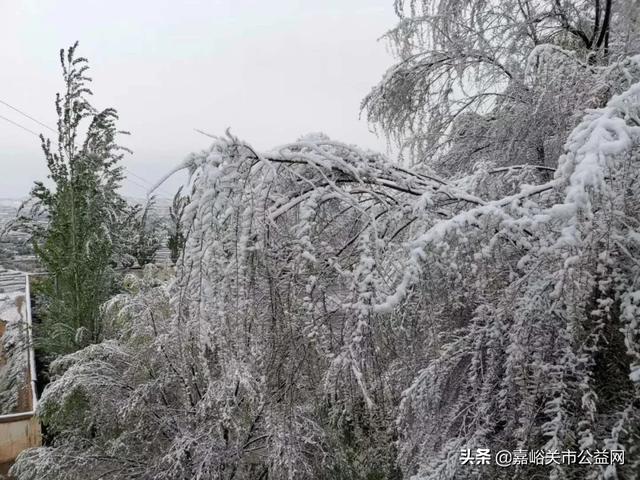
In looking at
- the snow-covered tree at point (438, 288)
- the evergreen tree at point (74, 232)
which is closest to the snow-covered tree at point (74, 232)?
the evergreen tree at point (74, 232)

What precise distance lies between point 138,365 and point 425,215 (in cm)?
327

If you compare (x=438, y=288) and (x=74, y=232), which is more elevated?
(x=74, y=232)

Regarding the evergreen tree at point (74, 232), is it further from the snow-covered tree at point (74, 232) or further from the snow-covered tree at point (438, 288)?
the snow-covered tree at point (438, 288)

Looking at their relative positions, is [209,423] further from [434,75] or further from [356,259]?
[434,75]

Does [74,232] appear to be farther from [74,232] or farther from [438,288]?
[438,288]

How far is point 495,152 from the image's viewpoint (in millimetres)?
3844

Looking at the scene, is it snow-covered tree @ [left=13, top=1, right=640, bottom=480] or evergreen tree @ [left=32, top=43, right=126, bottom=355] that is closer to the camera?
snow-covered tree @ [left=13, top=1, right=640, bottom=480]

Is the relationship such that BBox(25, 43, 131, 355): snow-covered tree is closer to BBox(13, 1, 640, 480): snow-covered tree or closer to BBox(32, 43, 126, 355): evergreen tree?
BBox(32, 43, 126, 355): evergreen tree

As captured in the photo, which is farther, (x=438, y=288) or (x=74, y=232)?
(x=74, y=232)

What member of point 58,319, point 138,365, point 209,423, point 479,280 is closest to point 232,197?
point 479,280

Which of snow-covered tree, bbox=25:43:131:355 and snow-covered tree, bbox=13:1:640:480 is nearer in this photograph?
snow-covered tree, bbox=13:1:640:480

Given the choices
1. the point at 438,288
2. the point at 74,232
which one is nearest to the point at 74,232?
the point at 74,232

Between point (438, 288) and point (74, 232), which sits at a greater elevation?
point (74, 232)

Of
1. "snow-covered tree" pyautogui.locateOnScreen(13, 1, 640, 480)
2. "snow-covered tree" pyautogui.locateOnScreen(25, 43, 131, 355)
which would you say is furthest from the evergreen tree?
"snow-covered tree" pyautogui.locateOnScreen(13, 1, 640, 480)
